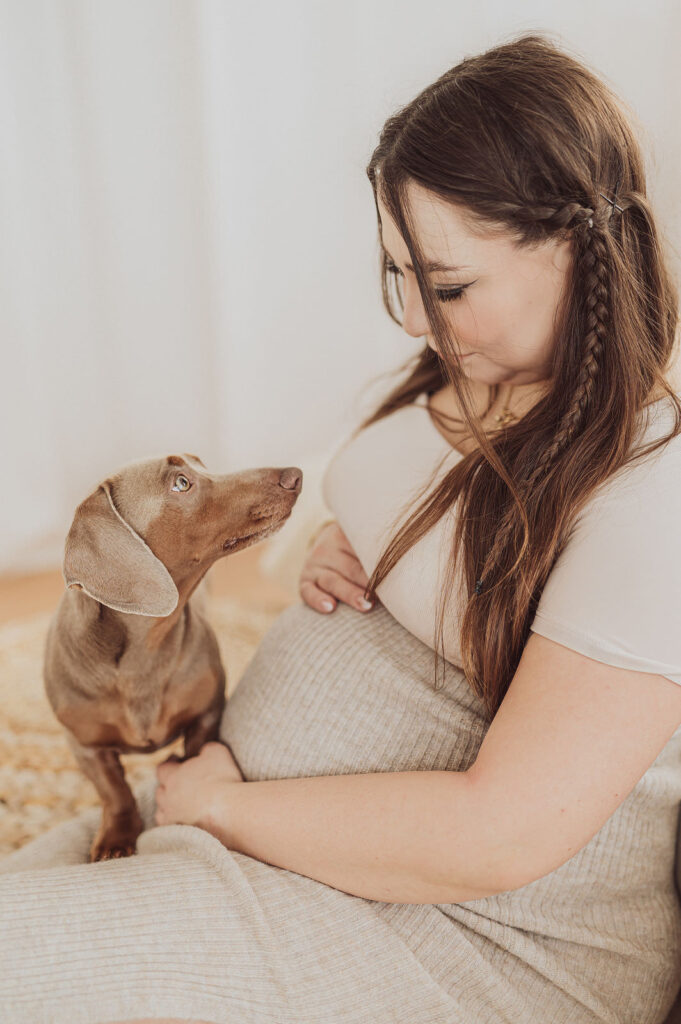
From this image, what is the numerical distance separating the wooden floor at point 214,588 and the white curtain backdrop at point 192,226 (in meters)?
0.08

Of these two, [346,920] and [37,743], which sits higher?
[346,920]

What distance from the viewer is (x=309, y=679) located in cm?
116

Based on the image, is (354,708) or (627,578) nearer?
(627,578)

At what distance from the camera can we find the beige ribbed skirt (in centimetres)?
88

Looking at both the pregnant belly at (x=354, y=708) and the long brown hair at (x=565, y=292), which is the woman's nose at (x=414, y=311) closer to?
the long brown hair at (x=565, y=292)

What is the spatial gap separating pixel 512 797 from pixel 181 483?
2.19 ft

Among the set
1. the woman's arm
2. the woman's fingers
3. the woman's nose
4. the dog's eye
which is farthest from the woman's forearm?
the woman's nose

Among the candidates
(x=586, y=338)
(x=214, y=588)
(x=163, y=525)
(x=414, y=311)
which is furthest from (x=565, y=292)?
(x=214, y=588)

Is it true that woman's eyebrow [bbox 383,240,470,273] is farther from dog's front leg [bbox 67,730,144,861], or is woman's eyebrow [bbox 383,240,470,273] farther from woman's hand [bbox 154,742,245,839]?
dog's front leg [bbox 67,730,144,861]

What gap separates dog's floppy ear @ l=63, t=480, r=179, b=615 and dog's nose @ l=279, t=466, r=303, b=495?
249 millimetres

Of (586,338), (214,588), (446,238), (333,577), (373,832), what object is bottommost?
(214,588)

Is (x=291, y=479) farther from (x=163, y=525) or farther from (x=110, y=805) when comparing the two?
(x=110, y=805)

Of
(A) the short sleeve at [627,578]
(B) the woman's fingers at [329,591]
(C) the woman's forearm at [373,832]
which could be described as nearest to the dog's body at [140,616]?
(B) the woman's fingers at [329,591]

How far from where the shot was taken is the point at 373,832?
950 mm
